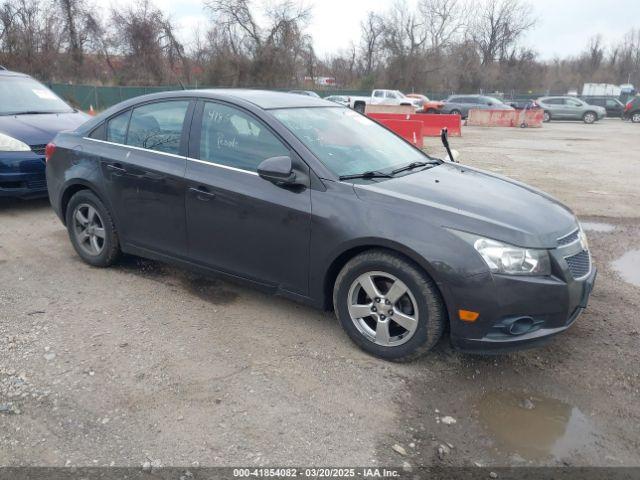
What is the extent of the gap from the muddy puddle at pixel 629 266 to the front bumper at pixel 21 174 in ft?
22.2

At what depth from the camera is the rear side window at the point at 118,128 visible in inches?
181

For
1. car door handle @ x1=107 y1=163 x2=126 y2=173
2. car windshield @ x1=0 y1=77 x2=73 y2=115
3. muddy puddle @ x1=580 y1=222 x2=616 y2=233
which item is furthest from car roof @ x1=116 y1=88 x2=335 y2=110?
muddy puddle @ x1=580 y1=222 x2=616 y2=233

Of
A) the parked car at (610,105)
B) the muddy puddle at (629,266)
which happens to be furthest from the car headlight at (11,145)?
the parked car at (610,105)

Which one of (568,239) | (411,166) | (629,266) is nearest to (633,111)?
(629,266)

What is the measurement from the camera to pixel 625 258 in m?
5.61

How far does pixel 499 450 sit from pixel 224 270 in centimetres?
228

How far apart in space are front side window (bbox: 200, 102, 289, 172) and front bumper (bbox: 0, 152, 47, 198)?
359 centimetres

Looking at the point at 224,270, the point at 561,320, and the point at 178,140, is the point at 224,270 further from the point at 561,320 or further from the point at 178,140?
the point at 561,320

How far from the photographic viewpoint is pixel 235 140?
3.92m

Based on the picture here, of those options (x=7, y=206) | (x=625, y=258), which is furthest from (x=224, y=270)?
(x=7, y=206)

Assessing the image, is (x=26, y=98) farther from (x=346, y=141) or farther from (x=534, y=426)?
(x=534, y=426)

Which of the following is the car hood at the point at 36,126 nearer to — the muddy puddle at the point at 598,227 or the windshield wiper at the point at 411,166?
the windshield wiper at the point at 411,166

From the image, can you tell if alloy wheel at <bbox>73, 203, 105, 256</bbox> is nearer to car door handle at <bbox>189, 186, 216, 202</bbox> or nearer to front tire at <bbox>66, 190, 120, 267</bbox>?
front tire at <bbox>66, 190, 120, 267</bbox>

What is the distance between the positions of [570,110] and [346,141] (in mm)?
32180
